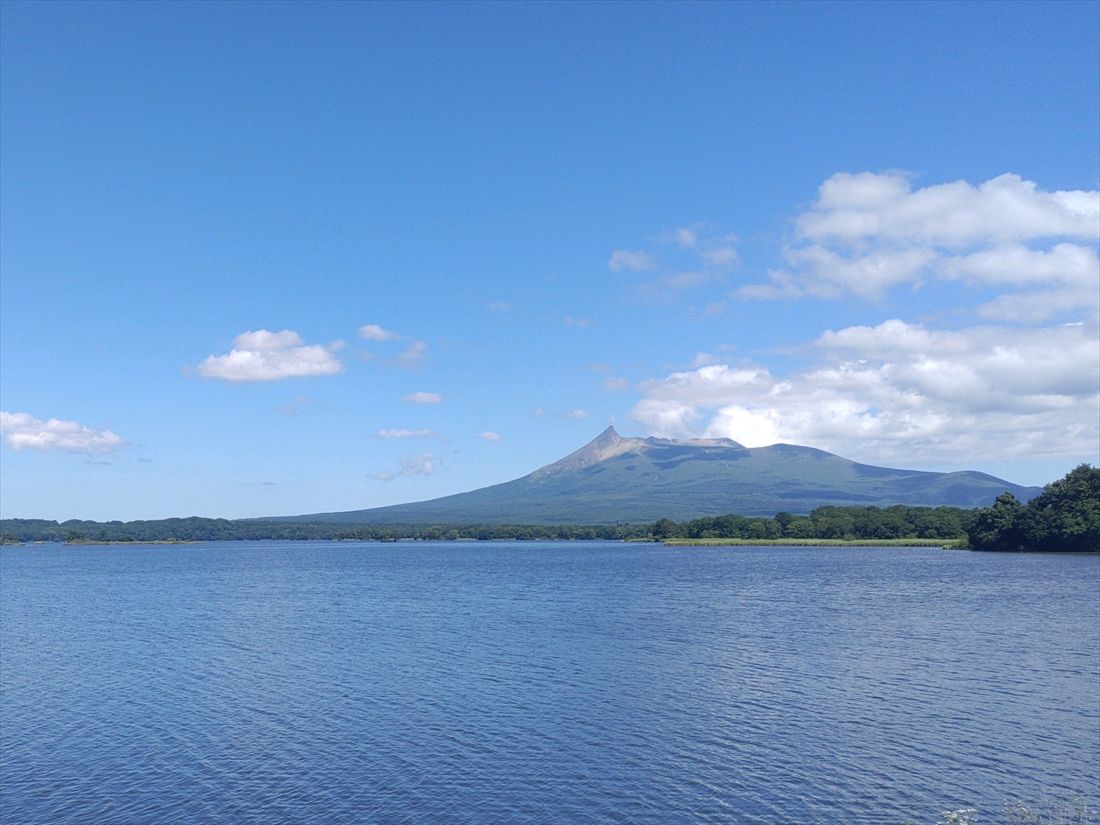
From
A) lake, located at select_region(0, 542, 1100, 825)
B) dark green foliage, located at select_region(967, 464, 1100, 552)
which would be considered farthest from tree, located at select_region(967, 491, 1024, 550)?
lake, located at select_region(0, 542, 1100, 825)

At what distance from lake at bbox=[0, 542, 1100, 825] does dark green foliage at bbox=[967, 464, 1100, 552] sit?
7394 centimetres

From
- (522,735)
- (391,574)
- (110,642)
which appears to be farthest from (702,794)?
(391,574)

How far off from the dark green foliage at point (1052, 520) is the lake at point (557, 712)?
73.9 m

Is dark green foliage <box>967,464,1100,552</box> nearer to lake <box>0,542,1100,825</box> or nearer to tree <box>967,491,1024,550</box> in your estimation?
tree <box>967,491,1024,550</box>

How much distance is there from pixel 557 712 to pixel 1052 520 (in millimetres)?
137213

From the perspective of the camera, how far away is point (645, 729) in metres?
33.6

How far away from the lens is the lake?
26.4 meters

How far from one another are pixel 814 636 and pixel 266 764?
121 feet

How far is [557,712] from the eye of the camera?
36344mm

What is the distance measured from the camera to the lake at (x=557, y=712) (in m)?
26.4

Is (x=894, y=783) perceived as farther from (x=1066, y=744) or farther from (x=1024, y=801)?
(x=1066, y=744)

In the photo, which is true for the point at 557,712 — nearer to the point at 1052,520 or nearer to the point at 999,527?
the point at 1052,520

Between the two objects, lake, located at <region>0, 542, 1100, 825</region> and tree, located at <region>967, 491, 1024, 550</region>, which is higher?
tree, located at <region>967, 491, 1024, 550</region>

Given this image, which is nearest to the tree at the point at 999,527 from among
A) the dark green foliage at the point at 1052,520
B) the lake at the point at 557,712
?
the dark green foliage at the point at 1052,520
